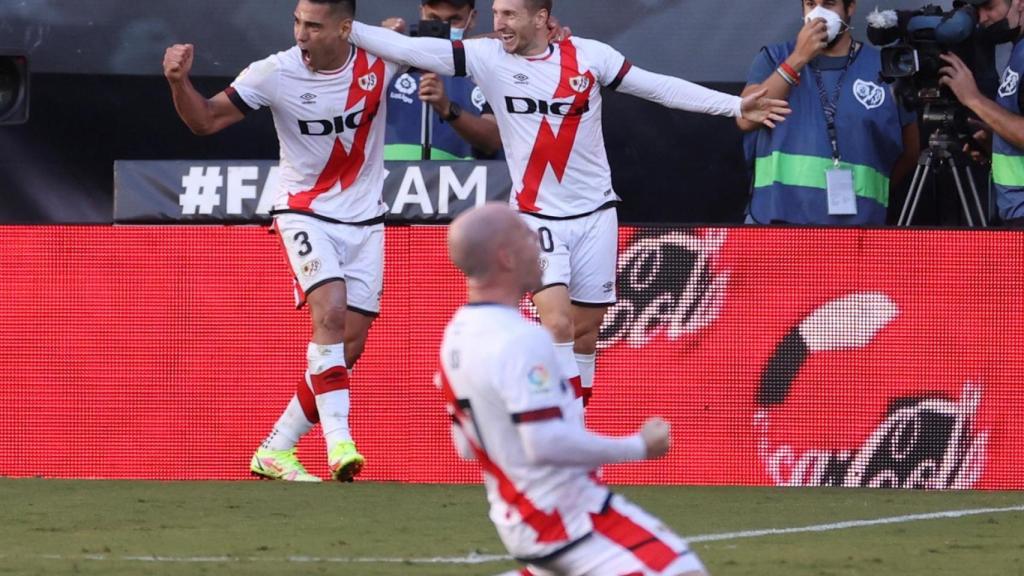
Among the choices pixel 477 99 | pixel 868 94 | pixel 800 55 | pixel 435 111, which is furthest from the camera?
pixel 477 99

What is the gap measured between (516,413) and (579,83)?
4.64m

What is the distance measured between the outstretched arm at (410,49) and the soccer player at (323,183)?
107mm

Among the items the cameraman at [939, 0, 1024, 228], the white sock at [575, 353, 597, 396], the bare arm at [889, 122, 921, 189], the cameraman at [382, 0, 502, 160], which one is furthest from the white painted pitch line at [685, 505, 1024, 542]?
the cameraman at [382, 0, 502, 160]

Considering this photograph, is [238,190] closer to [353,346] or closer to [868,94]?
[353,346]

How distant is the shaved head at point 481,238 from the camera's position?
5.00m

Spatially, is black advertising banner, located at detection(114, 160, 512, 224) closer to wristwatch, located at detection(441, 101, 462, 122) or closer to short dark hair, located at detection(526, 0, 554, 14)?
wristwatch, located at detection(441, 101, 462, 122)

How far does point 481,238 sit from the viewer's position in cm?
499

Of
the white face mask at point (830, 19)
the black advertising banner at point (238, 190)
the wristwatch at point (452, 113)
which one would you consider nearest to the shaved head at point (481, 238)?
the wristwatch at point (452, 113)

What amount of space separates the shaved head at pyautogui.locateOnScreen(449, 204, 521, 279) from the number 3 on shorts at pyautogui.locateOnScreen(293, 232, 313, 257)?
4.11m

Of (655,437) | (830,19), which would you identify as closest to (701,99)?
(830,19)

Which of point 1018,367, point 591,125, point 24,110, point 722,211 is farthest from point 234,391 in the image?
point 1018,367

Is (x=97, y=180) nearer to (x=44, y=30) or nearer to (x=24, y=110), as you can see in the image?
(x=44, y=30)

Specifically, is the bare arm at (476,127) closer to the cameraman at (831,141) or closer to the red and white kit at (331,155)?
the red and white kit at (331,155)

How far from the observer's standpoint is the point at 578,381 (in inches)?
362
